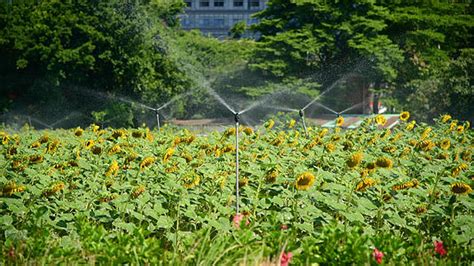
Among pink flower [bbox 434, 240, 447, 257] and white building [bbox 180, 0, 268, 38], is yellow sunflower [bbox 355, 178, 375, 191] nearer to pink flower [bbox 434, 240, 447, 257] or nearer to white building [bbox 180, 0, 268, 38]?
pink flower [bbox 434, 240, 447, 257]

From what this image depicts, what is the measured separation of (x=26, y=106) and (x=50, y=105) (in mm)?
1105

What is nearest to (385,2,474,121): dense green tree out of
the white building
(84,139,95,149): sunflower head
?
(84,139,95,149): sunflower head

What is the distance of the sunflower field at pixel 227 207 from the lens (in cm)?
304

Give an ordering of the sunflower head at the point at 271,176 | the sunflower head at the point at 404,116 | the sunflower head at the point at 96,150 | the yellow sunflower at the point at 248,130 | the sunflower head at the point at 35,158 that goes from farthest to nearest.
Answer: the sunflower head at the point at 404,116, the yellow sunflower at the point at 248,130, the sunflower head at the point at 96,150, the sunflower head at the point at 35,158, the sunflower head at the point at 271,176

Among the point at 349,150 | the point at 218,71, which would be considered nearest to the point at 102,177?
the point at 349,150

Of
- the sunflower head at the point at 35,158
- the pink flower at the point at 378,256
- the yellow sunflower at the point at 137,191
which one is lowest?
the sunflower head at the point at 35,158

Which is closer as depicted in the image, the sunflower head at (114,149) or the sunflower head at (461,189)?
the sunflower head at (461,189)

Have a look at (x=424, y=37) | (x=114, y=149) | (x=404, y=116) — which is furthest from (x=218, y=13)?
(x=114, y=149)

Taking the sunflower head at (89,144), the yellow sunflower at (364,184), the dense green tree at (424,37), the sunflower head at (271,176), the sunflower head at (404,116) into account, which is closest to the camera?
the yellow sunflower at (364,184)

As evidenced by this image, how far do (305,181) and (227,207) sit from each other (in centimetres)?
49

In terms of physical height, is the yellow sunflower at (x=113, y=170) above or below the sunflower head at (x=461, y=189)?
below

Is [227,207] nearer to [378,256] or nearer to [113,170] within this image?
[113,170]

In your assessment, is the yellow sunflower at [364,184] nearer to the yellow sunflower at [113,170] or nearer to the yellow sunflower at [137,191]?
the yellow sunflower at [137,191]

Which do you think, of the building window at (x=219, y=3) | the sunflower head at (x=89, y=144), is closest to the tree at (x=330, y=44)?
the sunflower head at (x=89, y=144)
